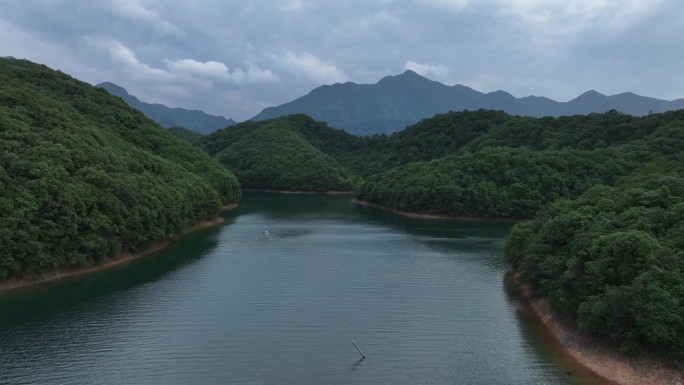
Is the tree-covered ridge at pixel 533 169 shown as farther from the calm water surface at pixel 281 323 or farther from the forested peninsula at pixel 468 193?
the calm water surface at pixel 281 323

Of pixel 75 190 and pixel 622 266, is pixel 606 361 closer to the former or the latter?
pixel 622 266

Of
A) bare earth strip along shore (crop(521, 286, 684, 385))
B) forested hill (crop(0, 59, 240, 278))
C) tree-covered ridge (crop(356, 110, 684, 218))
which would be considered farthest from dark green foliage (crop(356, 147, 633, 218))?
bare earth strip along shore (crop(521, 286, 684, 385))

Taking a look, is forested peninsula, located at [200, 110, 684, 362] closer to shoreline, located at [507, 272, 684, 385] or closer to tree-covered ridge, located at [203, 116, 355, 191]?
tree-covered ridge, located at [203, 116, 355, 191]

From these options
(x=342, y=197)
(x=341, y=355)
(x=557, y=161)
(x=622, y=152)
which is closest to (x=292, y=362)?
(x=341, y=355)

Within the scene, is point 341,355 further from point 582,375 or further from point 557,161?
point 557,161

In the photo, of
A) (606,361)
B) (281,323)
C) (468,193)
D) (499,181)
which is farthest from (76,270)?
(499,181)

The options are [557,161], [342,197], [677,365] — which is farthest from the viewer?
[342,197]
